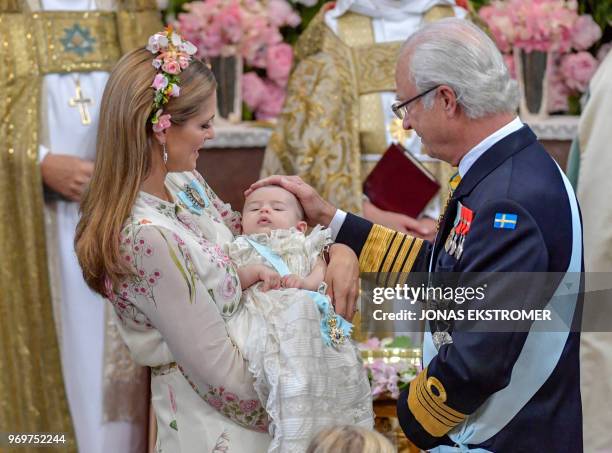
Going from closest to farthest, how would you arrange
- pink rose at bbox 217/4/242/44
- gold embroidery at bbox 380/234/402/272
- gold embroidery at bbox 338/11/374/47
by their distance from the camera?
gold embroidery at bbox 380/234/402/272, gold embroidery at bbox 338/11/374/47, pink rose at bbox 217/4/242/44

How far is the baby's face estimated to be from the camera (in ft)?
10.6

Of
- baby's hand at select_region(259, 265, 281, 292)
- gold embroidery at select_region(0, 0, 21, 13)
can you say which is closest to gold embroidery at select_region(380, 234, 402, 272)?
baby's hand at select_region(259, 265, 281, 292)

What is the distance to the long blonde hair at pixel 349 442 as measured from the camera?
2422 mm

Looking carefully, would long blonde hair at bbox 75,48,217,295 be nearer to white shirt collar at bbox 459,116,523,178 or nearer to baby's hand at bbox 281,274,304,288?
baby's hand at bbox 281,274,304,288

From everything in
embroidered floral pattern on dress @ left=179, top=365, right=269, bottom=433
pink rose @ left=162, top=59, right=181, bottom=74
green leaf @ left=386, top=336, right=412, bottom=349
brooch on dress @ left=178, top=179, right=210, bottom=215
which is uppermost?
pink rose @ left=162, top=59, right=181, bottom=74

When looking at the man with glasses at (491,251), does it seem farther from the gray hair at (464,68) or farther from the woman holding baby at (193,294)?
the woman holding baby at (193,294)

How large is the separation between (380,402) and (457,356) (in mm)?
1627

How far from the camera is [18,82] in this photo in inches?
174

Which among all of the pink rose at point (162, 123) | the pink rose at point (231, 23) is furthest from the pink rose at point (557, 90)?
the pink rose at point (162, 123)

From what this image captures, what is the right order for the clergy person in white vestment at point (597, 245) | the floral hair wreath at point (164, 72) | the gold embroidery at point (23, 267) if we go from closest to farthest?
1. the floral hair wreath at point (164, 72)
2. the gold embroidery at point (23, 267)
3. the clergy person in white vestment at point (597, 245)

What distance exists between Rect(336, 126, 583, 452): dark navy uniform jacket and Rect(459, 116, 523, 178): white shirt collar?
16mm

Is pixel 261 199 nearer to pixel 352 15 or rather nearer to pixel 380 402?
pixel 380 402

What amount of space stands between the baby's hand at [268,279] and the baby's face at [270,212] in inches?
9.3

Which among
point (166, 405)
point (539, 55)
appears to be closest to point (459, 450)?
point (166, 405)
